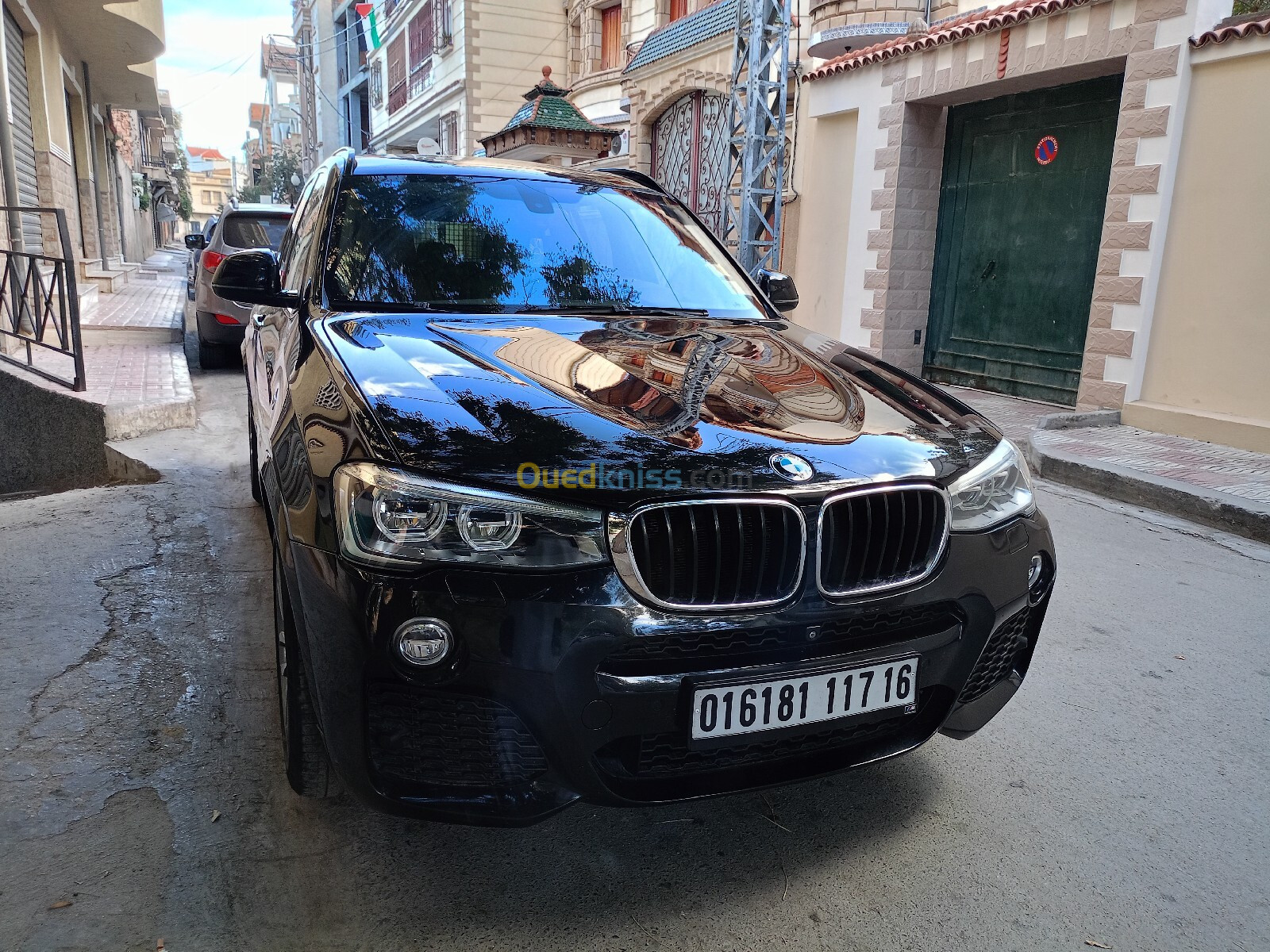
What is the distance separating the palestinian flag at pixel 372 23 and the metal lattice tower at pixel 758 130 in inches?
1211

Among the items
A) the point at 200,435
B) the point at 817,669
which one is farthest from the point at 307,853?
the point at 200,435

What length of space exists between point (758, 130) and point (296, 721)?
450 inches

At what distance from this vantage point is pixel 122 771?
2514 mm

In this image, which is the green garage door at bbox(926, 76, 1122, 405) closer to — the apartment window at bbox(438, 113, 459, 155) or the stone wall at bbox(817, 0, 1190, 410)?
the stone wall at bbox(817, 0, 1190, 410)

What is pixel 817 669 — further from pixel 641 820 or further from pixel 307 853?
pixel 307 853

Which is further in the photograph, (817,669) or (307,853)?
(307,853)

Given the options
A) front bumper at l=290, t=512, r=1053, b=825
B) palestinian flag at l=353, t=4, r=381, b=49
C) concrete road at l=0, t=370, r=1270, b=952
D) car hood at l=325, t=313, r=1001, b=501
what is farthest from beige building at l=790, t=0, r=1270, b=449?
palestinian flag at l=353, t=4, r=381, b=49

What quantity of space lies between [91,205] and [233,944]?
19.9m

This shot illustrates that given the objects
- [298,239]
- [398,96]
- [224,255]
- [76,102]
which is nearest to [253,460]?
[298,239]

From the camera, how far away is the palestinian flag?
→ 127 ft

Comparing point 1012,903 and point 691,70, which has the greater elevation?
point 691,70

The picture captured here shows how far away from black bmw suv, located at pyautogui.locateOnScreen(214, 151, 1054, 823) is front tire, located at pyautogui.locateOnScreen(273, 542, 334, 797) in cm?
1

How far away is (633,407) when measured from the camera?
2064mm

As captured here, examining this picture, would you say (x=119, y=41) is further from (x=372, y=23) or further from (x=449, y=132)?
(x=372, y=23)
